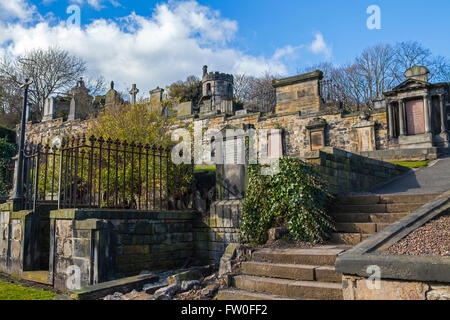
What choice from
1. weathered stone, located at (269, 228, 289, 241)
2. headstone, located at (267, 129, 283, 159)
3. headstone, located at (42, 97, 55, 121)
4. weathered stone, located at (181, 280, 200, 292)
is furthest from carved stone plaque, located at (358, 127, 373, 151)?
headstone, located at (42, 97, 55, 121)

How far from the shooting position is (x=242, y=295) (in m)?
4.98

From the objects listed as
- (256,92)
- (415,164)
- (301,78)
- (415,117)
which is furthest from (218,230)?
(256,92)

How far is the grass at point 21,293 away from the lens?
243 inches

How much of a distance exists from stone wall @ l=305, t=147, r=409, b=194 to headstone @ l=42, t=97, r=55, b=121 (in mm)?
34122

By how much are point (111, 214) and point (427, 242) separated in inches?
214

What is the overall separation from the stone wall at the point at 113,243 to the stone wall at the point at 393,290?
4.41m

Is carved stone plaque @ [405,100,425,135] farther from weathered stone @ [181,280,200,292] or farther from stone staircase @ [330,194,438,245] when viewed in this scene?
weathered stone @ [181,280,200,292]

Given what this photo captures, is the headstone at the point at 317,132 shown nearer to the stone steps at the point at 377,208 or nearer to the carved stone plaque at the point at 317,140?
the carved stone plaque at the point at 317,140

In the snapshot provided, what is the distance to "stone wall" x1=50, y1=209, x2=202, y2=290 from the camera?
6594 mm

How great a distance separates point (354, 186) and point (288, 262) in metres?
4.99

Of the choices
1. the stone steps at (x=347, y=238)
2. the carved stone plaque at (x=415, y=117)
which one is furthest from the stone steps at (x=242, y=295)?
the carved stone plaque at (x=415, y=117)

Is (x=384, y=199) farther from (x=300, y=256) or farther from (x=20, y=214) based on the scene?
(x=20, y=214)
